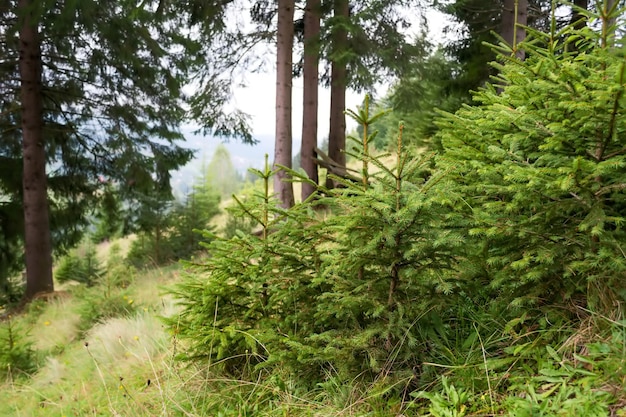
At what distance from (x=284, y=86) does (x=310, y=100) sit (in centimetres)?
153

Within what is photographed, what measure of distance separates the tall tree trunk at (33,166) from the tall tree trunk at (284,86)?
207 inches

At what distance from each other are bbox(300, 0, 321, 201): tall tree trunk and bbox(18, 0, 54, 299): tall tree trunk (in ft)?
18.0

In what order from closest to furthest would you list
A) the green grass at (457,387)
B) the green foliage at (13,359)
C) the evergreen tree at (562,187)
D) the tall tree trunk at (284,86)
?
the green grass at (457,387) < the evergreen tree at (562,187) < the green foliage at (13,359) < the tall tree trunk at (284,86)

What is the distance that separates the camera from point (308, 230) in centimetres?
263

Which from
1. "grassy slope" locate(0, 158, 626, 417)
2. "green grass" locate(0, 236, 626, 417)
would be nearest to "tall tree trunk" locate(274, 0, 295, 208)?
"grassy slope" locate(0, 158, 626, 417)

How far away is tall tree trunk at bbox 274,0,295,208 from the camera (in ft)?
24.9

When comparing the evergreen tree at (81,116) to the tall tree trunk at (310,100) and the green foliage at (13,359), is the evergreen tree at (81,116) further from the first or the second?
the green foliage at (13,359)

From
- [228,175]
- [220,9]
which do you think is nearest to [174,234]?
[220,9]

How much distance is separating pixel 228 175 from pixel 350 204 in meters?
93.8

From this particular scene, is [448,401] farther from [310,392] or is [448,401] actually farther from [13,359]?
[13,359]

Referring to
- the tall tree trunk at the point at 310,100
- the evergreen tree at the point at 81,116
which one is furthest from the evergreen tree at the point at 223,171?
the tall tree trunk at the point at 310,100

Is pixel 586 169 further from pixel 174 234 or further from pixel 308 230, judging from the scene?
pixel 174 234

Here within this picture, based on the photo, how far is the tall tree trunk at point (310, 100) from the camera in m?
8.56

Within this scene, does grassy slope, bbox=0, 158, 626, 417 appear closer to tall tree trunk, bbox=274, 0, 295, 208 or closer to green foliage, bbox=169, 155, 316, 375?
green foliage, bbox=169, 155, 316, 375
